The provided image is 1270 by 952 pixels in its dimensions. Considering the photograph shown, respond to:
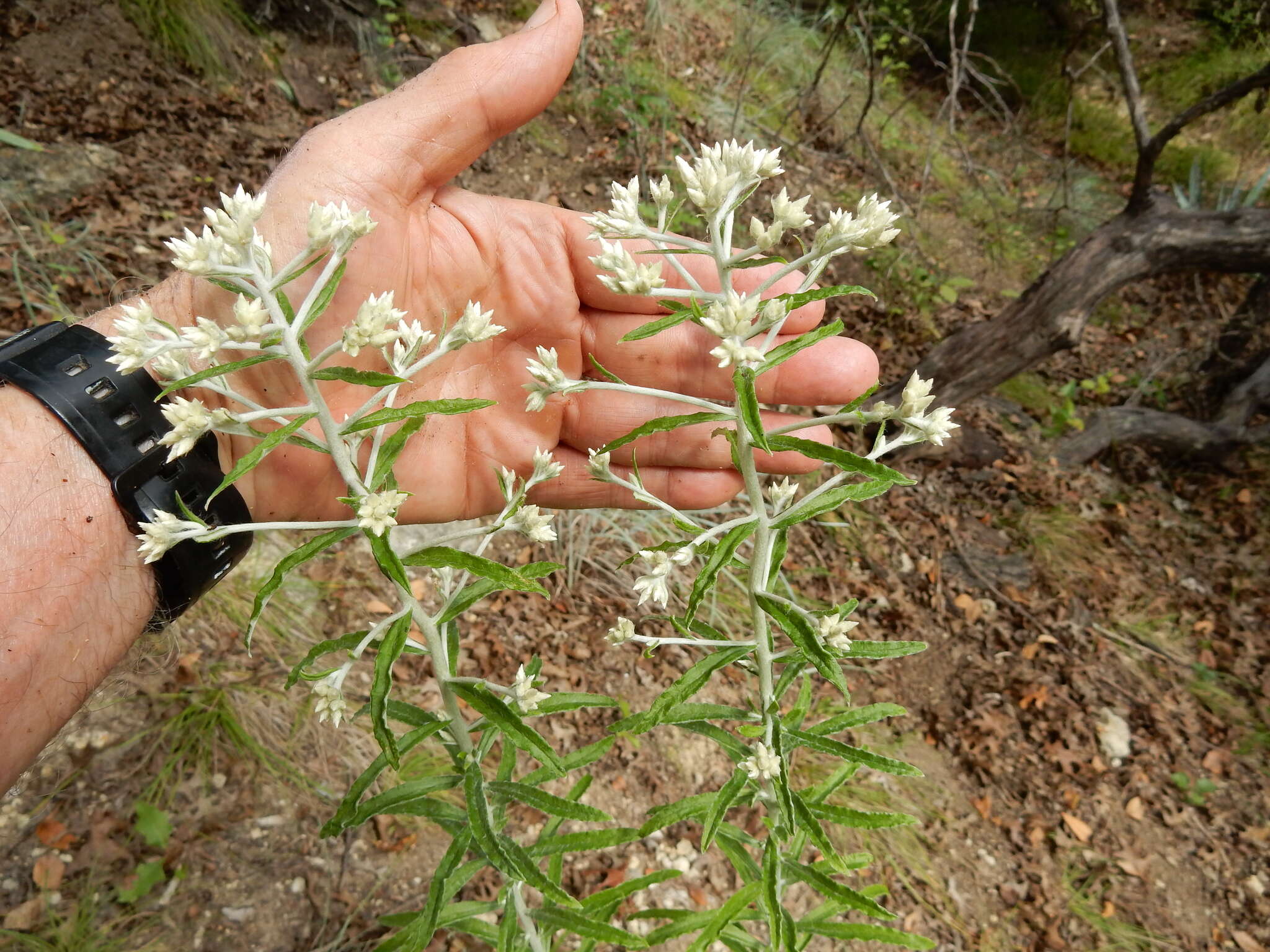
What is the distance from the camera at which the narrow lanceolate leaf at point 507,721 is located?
66.0 inches

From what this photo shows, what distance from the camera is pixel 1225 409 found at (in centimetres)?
655

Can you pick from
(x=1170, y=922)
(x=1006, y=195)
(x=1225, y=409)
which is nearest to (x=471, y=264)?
(x=1170, y=922)

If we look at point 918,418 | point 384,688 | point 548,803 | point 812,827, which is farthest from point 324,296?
point 812,827

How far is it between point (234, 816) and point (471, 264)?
243 cm

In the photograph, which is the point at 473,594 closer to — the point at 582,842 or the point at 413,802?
the point at 413,802

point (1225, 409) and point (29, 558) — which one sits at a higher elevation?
point (29, 558)

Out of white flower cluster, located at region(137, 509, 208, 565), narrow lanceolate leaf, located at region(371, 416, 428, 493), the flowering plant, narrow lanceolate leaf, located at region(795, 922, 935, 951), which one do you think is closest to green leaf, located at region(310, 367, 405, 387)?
the flowering plant

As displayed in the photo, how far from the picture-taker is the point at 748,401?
1.69m

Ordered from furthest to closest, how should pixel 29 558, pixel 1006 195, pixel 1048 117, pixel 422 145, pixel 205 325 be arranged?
1. pixel 1048 117
2. pixel 1006 195
3. pixel 422 145
4. pixel 29 558
5. pixel 205 325

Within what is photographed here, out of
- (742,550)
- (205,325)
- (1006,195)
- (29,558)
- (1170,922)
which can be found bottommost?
(1170,922)

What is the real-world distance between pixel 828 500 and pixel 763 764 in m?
0.65

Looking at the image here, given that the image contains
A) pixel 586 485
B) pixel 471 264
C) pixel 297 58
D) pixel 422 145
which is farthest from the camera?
pixel 297 58

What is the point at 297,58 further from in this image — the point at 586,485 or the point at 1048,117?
the point at 1048,117

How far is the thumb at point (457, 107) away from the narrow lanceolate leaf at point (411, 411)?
1257 mm
